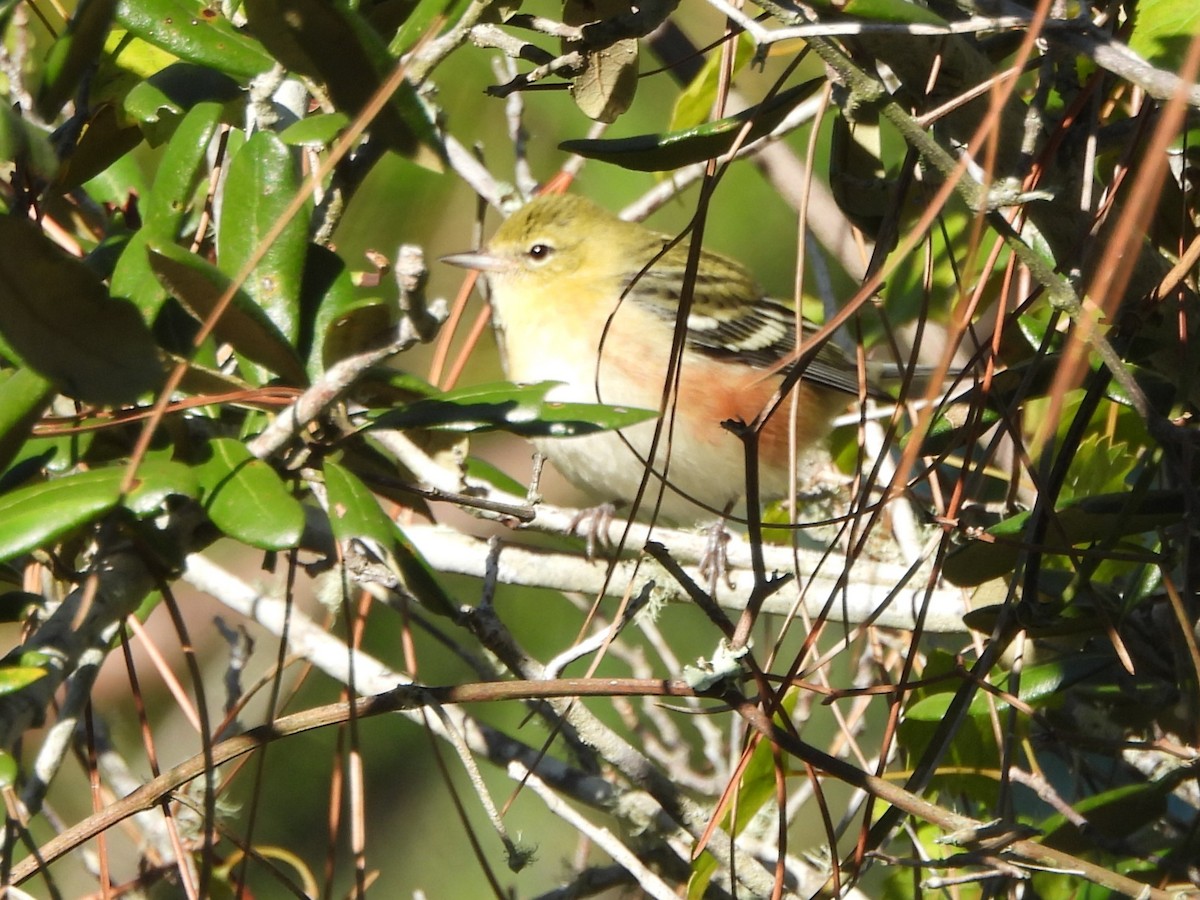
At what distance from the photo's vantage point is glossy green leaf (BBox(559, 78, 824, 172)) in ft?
4.40

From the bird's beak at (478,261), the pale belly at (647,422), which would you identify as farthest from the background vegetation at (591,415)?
the bird's beak at (478,261)

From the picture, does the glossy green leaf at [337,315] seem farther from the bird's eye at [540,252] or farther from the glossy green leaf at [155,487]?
the bird's eye at [540,252]

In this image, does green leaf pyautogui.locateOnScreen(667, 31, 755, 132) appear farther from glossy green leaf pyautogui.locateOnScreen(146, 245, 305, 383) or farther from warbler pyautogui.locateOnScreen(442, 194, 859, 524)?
glossy green leaf pyautogui.locateOnScreen(146, 245, 305, 383)

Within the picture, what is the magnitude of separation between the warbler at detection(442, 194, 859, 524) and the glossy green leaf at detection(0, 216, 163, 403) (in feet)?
7.10

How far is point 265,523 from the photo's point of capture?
1447 mm

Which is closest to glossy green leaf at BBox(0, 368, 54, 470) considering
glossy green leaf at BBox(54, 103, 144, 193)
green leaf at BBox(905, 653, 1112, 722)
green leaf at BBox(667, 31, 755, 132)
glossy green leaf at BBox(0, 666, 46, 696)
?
glossy green leaf at BBox(0, 666, 46, 696)

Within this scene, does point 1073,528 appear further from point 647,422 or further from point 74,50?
point 647,422

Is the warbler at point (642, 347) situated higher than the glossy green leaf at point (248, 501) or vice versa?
the glossy green leaf at point (248, 501)

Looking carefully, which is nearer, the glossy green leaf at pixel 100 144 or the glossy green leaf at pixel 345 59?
the glossy green leaf at pixel 345 59

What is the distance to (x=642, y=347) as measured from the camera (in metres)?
3.84

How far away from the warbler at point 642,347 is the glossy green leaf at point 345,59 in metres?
A: 2.15

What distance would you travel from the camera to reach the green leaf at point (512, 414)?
1.58 meters

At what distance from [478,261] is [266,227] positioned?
230cm

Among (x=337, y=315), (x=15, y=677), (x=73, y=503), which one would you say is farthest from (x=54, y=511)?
(x=337, y=315)
